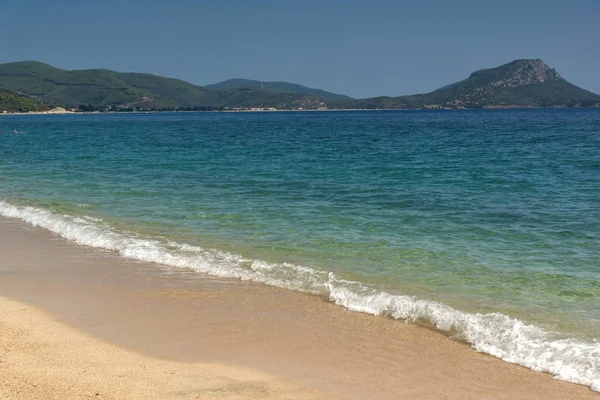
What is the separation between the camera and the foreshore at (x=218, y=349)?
24.4 ft

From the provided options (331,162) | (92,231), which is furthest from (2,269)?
(331,162)

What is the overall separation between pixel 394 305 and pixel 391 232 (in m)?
5.86

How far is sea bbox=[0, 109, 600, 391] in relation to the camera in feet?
32.9

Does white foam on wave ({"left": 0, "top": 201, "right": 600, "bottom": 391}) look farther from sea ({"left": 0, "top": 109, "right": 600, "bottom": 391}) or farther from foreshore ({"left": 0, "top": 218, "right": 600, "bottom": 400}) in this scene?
foreshore ({"left": 0, "top": 218, "right": 600, "bottom": 400})

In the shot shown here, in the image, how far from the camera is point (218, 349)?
28.8 ft

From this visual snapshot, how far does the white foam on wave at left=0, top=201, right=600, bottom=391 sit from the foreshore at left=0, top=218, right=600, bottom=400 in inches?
10.0

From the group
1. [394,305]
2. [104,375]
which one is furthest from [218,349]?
[394,305]

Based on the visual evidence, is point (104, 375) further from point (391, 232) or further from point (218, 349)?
point (391, 232)

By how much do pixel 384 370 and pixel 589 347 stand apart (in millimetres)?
2897

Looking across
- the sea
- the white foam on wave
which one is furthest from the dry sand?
the sea

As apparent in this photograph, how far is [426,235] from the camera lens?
51.7 feet

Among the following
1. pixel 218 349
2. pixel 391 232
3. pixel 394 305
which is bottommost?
pixel 218 349

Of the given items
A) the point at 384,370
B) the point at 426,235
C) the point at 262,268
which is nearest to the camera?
the point at 384,370

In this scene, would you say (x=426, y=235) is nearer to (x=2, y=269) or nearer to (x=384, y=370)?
(x=384, y=370)
